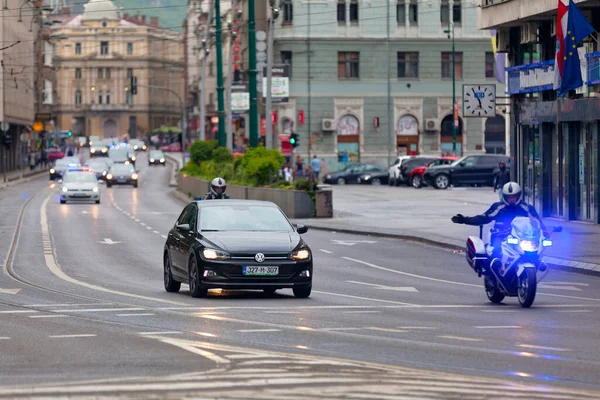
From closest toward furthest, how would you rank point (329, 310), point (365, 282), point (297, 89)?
point (329, 310)
point (365, 282)
point (297, 89)

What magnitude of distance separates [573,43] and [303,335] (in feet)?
68.1

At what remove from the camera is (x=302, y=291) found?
1948 cm

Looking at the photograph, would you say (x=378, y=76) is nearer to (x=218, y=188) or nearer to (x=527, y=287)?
(x=218, y=188)

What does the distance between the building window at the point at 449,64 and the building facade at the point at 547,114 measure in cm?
4645

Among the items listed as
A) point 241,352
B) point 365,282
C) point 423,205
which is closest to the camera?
point 241,352

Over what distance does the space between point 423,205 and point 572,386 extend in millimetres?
42108

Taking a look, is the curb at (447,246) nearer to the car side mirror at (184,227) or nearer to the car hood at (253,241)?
the car hood at (253,241)

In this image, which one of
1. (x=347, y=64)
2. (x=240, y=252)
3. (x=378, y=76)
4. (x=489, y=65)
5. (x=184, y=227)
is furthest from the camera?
(x=489, y=65)

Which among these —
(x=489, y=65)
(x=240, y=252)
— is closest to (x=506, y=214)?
(x=240, y=252)

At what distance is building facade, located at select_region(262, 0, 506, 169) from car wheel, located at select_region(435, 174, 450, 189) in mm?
16609

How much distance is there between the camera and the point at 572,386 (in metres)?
10.8

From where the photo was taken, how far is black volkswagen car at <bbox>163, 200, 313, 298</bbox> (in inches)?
746

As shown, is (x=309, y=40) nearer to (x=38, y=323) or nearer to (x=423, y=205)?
(x=423, y=205)

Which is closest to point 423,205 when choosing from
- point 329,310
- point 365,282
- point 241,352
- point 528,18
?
point 528,18
